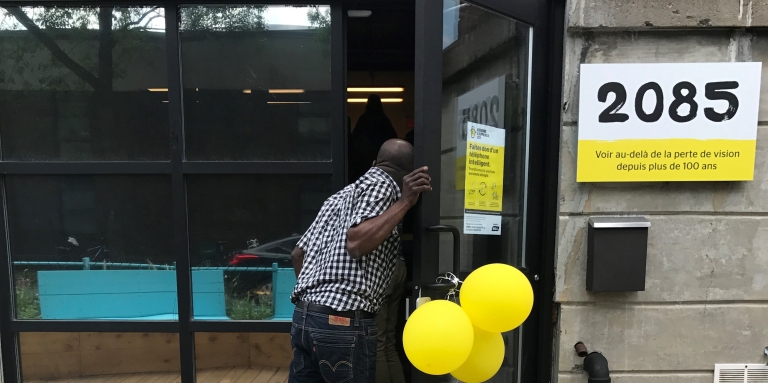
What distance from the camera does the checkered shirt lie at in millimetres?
1947

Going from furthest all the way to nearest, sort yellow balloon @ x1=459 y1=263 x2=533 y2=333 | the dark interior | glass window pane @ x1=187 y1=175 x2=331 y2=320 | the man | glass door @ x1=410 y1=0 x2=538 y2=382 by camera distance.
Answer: the dark interior
glass window pane @ x1=187 y1=175 x2=331 y2=320
the man
glass door @ x1=410 y1=0 x2=538 y2=382
yellow balloon @ x1=459 y1=263 x2=533 y2=333

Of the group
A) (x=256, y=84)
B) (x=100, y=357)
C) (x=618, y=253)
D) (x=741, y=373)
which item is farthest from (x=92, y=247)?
(x=741, y=373)

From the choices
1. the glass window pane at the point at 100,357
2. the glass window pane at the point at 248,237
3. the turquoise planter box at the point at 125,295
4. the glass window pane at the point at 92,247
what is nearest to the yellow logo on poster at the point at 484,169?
the glass window pane at the point at 248,237

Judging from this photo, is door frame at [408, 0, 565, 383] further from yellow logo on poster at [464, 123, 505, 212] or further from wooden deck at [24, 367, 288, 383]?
wooden deck at [24, 367, 288, 383]

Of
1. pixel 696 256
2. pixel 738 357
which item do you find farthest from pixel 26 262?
pixel 738 357

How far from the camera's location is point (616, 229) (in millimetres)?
2252

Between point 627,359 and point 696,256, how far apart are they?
0.71 metres

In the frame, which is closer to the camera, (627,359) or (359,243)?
(359,243)

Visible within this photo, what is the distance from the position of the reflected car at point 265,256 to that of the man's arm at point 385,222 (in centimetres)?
120

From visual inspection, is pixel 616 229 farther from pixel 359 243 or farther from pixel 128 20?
pixel 128 20

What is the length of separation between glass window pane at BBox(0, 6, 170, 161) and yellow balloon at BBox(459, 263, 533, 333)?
2.38 meters

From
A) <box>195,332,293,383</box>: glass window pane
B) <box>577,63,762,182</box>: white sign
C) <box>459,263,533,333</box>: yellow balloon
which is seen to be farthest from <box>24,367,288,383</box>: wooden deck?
<box>577,63,762,182</box>: white sign

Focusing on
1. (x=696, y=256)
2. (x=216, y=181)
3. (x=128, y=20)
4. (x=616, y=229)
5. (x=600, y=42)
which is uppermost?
(x=128, y=20)

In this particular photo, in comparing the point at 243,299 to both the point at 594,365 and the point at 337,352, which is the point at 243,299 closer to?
the point at 337,352
